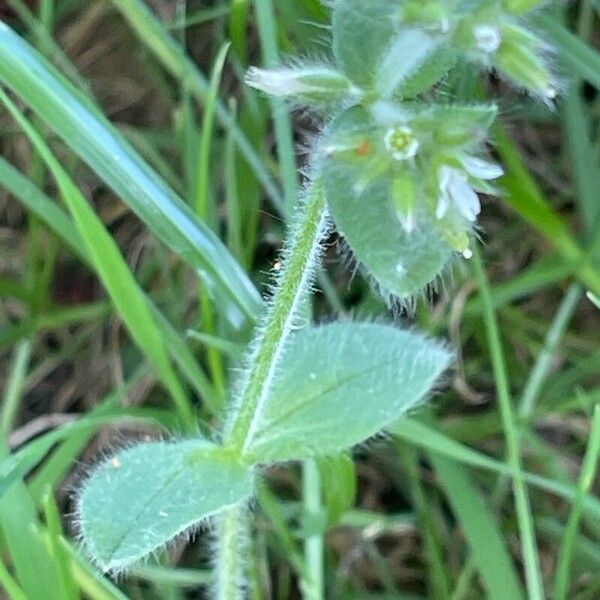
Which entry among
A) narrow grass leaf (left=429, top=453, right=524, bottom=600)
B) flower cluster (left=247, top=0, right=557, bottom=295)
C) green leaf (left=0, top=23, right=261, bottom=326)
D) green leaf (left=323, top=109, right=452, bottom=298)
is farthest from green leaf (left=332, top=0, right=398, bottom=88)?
narrow grass leaf (left=429, top=453, right=524, bottom=600)

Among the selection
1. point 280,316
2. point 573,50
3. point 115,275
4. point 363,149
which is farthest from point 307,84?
point 573,50

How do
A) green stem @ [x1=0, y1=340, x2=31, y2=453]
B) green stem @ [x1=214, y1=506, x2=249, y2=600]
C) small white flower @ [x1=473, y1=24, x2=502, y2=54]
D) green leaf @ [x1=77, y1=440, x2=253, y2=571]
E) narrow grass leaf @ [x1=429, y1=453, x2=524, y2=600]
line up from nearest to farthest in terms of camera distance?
small white flower @ [x1=473, y1=24, x2=502, y2=54] < green leaf @ [x1=77, y1=440, x2=253, y2=571] < green stem @ [x1=214, y1=506, x2=249, y2=600] < narrow grass leaf @ [x1=429, y1=453, x2=524, y2=600] < green stem @ [x1=0, y1=340, x2=31, y2=453]

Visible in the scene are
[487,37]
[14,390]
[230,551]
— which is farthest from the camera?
[14,390]

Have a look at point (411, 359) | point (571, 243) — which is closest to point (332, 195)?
point (411, 359)

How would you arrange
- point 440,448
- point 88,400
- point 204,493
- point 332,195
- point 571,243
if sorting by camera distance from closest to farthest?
1. point 332,195
2. point 204,493
3. point 440,448
4. point 571,243
5. point 88,400

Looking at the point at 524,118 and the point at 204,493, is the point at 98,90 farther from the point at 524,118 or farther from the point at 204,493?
the point at 204,493

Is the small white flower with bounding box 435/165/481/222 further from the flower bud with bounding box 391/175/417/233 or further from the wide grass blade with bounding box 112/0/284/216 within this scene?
the wide grass blade with bounding box 112/0/284/216

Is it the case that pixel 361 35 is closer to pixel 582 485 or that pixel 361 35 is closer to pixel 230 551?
pixel 582 485
